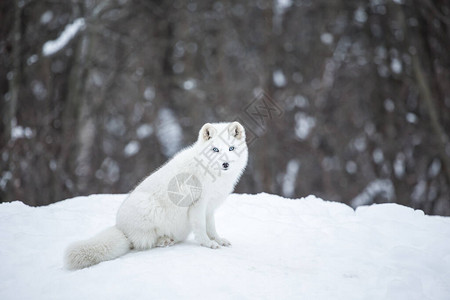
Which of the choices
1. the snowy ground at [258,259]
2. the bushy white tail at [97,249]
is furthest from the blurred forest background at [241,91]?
the bushy white tail at [97,249]

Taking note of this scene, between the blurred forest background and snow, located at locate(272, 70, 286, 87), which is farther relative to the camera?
snow, located at locate(272, 70, 286, 87)

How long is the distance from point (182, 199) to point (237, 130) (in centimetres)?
92

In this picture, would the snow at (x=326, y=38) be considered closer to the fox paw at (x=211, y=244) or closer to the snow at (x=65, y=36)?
the snow at (x=65, y=36)

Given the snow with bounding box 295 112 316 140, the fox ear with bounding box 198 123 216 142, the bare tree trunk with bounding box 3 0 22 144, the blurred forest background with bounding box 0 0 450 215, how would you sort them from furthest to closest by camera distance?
the snow with bounding box 295 112 316 140 → the blurred forest background with bounding box 0 0 450 215 → the bare tree trunk with bounding box 3 0 22 144 → the fox ear with bounding box 198 123 216 142

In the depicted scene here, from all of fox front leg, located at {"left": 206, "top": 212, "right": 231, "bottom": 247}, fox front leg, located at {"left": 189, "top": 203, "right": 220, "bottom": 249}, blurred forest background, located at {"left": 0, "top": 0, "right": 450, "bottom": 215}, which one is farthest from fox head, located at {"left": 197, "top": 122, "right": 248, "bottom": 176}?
blurred forest background, located at {"left": 0, "top": 0, "right": 450, "bottom": 215}

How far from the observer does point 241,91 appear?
40.2 feet

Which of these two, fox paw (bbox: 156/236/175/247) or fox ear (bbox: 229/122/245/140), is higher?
fox ear (bbox: 229/122/245/140)

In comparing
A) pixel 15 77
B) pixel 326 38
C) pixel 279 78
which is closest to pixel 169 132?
pixel 279 78

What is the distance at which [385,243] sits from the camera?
4410 mm

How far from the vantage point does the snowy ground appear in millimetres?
3203

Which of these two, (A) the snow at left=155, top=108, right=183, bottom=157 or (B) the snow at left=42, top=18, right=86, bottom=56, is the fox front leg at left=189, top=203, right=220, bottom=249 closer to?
(A) the snow at left=155, top=108, right=183, bottom=157

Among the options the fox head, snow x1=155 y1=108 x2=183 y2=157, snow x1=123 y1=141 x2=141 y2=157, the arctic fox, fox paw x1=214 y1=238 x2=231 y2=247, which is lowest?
snow x1=123 y1=141 x2=141 y2=157

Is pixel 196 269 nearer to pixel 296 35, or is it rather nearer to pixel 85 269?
pixel 85 269

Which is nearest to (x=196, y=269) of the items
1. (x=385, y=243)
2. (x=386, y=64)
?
(x=385, y=243)
